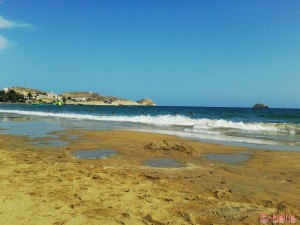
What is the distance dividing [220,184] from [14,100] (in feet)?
533

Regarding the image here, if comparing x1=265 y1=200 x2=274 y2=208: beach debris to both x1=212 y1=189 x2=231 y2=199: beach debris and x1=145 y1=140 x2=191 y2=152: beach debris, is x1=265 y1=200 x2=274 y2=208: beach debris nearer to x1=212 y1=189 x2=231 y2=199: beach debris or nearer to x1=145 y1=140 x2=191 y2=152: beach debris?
x1=212 y1=189 x2=231 y2=199: beach debris

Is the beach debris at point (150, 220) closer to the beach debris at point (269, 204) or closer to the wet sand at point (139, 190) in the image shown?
the wet sand at point (139, 190)

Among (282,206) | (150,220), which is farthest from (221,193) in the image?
(150,220)

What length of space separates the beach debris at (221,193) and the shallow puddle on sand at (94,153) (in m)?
4.58

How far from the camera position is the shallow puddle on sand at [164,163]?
27.8ft

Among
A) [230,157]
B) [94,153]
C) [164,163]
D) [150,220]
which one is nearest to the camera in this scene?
[150,220]

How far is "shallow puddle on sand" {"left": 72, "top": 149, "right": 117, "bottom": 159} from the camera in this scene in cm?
966

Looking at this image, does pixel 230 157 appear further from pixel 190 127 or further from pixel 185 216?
pixel 190 127

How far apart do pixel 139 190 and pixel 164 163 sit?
3.07 m

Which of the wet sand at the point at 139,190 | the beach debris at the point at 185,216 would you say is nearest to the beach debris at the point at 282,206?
the wet sand at the point at 139,190

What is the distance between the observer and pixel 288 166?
346 inches

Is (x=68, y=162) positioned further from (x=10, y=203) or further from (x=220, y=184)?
(x=220, y=184)

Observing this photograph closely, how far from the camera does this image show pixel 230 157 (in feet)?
33.1

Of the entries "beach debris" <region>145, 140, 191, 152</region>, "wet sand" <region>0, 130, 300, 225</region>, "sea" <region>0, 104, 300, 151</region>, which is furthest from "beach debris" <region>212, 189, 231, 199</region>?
"sea" <region>0, 104, 300, 151</region>
